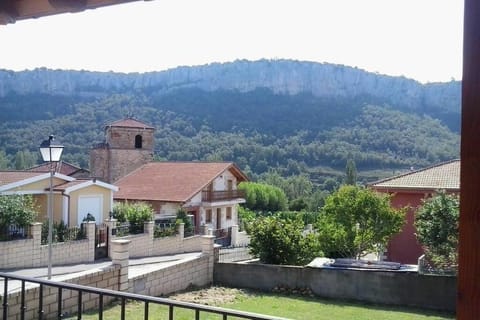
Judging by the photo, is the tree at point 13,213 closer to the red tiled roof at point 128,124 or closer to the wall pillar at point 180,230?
the wall pillar at point 180,230

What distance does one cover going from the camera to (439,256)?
14.9m

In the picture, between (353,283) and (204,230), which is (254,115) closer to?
(204,230)

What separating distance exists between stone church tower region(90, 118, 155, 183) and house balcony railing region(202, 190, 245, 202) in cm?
717

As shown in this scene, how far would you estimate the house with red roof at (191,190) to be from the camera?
1051 inches

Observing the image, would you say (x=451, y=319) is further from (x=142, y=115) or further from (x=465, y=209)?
(x=142, y=115)

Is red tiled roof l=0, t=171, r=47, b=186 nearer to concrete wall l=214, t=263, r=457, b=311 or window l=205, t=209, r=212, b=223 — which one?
concrete wall l=214, t=263, r=457, b=311

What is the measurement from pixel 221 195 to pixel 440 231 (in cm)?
1588

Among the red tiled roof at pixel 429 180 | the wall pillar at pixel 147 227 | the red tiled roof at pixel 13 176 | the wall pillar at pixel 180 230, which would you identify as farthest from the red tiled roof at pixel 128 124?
the red tiled roof at pixel 429 180

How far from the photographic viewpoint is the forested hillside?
211ft

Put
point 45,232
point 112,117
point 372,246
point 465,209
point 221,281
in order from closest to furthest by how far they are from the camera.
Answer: point 465,209 → point 45,232 → point 221,281 → point 372,246 → point 112,117

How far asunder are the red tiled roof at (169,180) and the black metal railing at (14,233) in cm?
1260

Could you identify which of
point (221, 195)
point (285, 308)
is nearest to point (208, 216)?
point (221, 195)

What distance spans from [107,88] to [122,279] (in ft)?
281

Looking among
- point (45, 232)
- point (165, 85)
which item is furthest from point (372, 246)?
point (165, 85)
